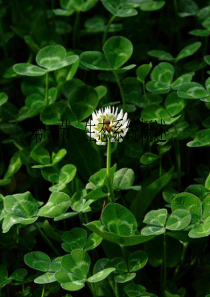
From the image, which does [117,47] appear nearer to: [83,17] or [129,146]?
[129,146]

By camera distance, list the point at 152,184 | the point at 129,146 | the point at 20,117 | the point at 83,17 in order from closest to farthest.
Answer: the point at 152,184 → the point at 129,146 → the point at 20,117 → the point at 83,17

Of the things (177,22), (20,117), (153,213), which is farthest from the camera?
(177,22)

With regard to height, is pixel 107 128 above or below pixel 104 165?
above

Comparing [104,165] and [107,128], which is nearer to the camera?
[107,128]

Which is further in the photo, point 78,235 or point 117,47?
point 117,47

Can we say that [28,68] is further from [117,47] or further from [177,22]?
[177,22]

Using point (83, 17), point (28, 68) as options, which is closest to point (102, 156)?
point (28, 68)

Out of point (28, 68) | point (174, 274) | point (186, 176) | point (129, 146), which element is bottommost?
point (174, 274)

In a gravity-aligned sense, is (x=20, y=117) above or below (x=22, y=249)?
above
